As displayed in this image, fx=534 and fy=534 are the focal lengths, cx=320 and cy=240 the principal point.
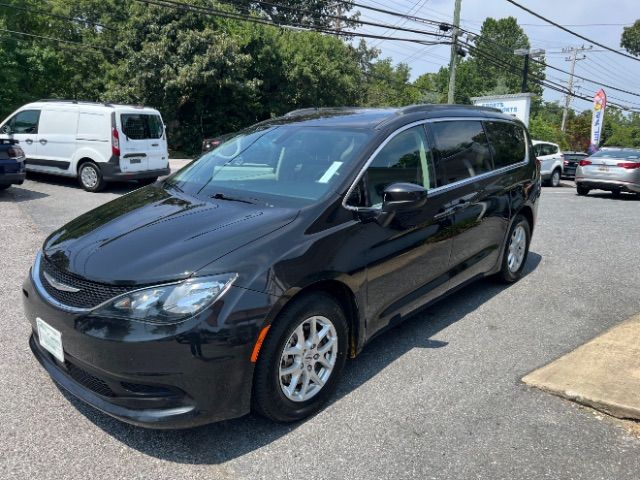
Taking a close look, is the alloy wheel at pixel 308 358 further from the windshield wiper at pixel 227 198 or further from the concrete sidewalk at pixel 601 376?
the concrete sidewalk at pixel 601 376

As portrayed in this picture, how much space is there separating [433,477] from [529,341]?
6.64ft

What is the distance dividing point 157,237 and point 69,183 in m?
10.8

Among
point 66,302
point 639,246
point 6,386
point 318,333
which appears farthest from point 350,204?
point 639,246

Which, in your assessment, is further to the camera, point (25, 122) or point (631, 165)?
point (631, 165)

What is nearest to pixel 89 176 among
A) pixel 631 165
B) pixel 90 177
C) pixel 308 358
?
pixel 90 177

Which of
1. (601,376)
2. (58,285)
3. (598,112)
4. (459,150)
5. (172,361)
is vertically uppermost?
(598,112)

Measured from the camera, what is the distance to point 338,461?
2695 mm

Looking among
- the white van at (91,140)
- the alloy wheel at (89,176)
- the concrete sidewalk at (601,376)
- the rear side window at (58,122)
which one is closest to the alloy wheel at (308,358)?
the concrete sidewalk at (601,376)

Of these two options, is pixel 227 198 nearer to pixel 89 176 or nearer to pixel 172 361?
pixel 172 361

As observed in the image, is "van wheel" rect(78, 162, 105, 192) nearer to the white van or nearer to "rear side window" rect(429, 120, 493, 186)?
the white van

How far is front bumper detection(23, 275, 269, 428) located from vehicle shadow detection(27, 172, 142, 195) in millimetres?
9817

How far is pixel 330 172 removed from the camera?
3473 mm

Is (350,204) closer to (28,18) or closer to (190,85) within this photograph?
(190,85)

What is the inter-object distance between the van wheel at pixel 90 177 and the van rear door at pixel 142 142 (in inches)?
23.6
